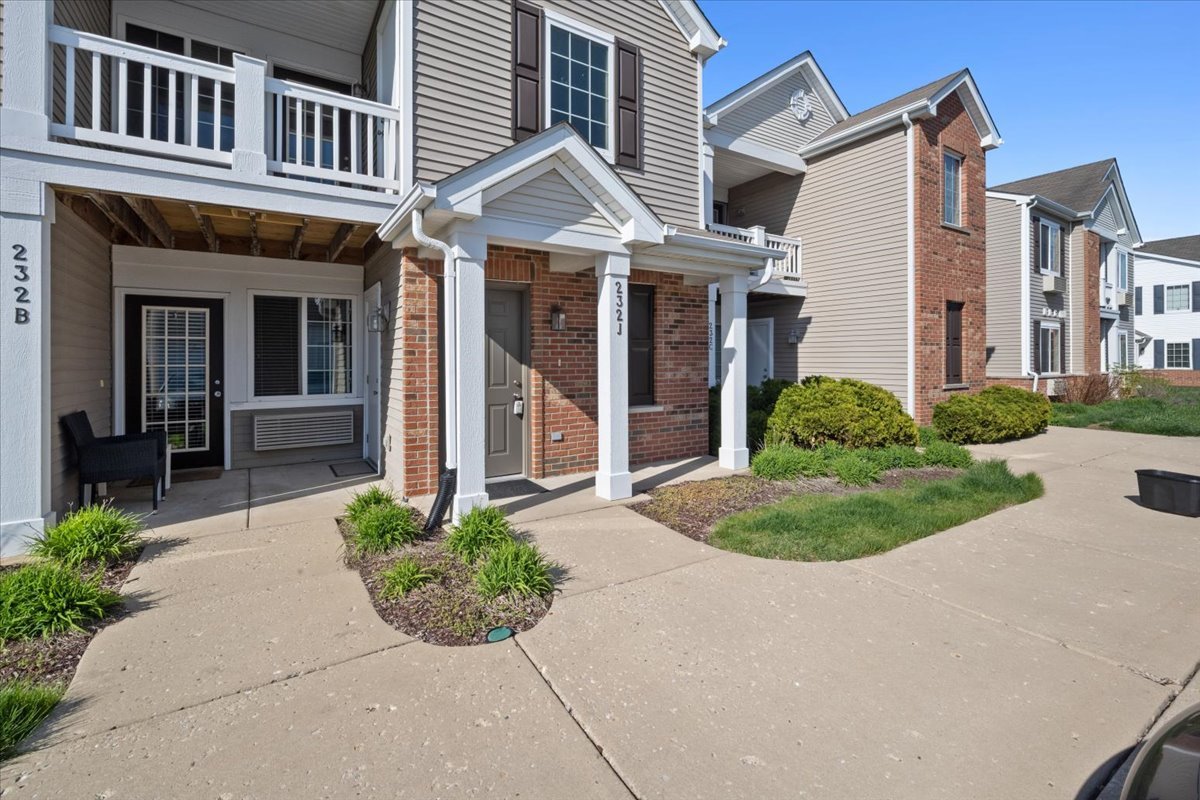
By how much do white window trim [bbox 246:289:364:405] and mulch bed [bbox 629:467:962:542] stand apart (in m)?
4.77

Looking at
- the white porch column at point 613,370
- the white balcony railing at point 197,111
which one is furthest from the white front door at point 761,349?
the white balcony railing at point 197,111

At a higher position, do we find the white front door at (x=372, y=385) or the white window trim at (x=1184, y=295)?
the white window trim at (x=1184, y=295)

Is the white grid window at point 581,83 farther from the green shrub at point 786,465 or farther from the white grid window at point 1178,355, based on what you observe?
the white grid window at point 1178,355

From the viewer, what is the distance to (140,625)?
136 inches

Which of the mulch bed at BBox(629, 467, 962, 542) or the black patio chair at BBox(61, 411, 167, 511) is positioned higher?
the black patio chair at BBox(61, 411, 167, 511)

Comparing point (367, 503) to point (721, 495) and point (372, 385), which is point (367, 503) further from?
point (721, 495)

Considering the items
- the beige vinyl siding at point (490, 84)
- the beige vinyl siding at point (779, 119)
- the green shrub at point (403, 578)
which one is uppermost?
the beige vinyl siding at point (779, 119)

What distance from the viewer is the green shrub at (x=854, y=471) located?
23.4ft

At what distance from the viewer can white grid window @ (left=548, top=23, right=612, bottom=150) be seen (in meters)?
7.27

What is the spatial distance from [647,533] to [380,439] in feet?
13.0

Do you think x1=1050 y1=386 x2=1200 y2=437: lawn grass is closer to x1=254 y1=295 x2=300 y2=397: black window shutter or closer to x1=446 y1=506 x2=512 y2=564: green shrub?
x1=446 y1=506 x2=512 y2=564: green shrub

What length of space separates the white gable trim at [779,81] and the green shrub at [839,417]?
532cm

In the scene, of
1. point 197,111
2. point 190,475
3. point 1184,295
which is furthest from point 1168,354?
point 190,475

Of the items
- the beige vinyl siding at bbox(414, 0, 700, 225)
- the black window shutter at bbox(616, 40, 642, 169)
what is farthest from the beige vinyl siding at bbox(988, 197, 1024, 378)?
the black window shutter at bbox(616, 40, 642, 169)
